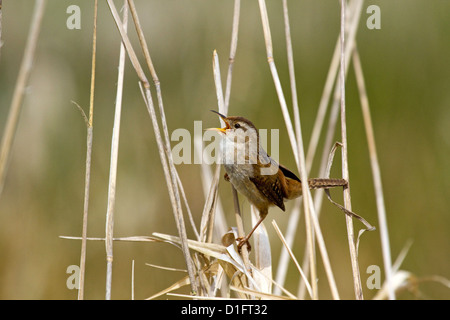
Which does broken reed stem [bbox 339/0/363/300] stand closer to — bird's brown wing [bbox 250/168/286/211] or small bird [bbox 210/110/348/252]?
small bird [bbox 210/110/348/252]

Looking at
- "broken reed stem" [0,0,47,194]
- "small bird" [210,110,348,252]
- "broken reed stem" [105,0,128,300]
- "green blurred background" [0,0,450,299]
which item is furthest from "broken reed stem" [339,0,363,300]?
"green blurred background" [0,0,450,299]

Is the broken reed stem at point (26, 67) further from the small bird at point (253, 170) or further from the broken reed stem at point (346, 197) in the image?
the broken reed stem at point (346, 197)

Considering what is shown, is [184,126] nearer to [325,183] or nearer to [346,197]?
[325,183]

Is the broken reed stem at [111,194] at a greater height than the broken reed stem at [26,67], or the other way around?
the broken reed stem at [26,67]

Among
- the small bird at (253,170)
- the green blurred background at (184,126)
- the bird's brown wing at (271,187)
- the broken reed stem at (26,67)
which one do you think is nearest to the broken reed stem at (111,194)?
the broken reed stem at (26,67)

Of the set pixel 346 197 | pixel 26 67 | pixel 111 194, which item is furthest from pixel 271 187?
pixel 26 67
